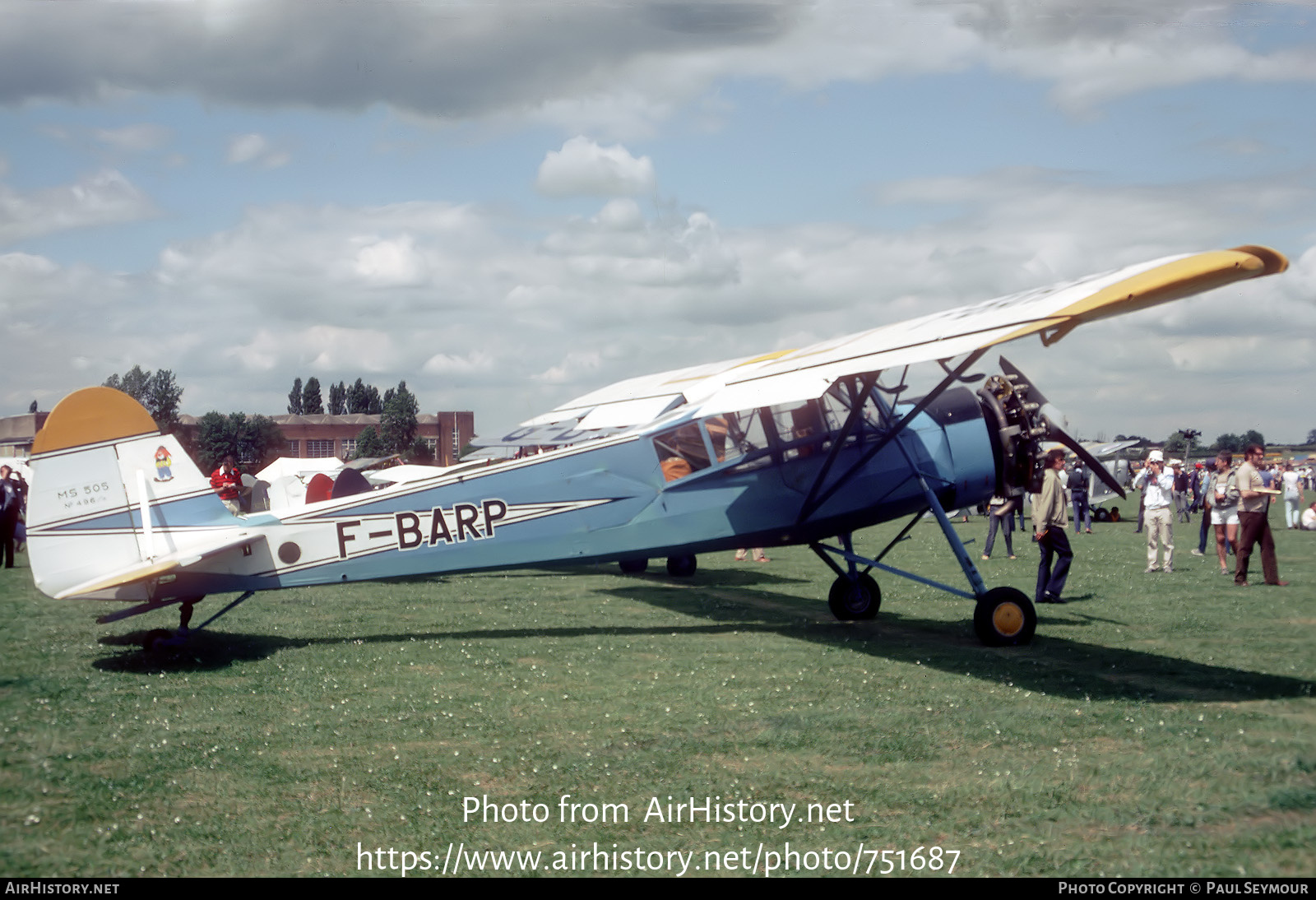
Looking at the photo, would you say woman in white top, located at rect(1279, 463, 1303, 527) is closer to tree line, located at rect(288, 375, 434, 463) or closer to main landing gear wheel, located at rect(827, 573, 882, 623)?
main landing gear wheel, located at rect(827, 573, 882, 623)

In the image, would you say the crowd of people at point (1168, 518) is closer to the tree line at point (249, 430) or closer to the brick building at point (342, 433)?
the tree line at point (249, 430)

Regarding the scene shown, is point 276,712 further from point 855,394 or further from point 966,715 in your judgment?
point 855,394

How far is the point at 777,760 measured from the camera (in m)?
5.29

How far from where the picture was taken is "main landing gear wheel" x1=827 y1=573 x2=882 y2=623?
34.5 ft

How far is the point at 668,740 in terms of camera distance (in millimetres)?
5738

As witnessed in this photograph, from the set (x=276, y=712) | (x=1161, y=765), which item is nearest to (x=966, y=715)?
(x=1161, y=765)

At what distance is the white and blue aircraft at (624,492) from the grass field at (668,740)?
0.78 m

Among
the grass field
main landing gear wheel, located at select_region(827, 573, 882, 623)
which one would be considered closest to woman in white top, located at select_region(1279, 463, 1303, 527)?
the grass field

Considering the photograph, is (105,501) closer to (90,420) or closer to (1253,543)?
(90,420)

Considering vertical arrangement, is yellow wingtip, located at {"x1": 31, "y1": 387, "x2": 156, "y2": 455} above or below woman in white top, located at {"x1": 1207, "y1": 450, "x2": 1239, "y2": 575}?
above

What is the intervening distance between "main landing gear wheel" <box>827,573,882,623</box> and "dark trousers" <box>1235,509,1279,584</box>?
629cm

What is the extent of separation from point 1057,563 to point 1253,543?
11.3 ft

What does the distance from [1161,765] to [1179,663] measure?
3138 millimetres

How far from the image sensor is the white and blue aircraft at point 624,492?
7.99m
